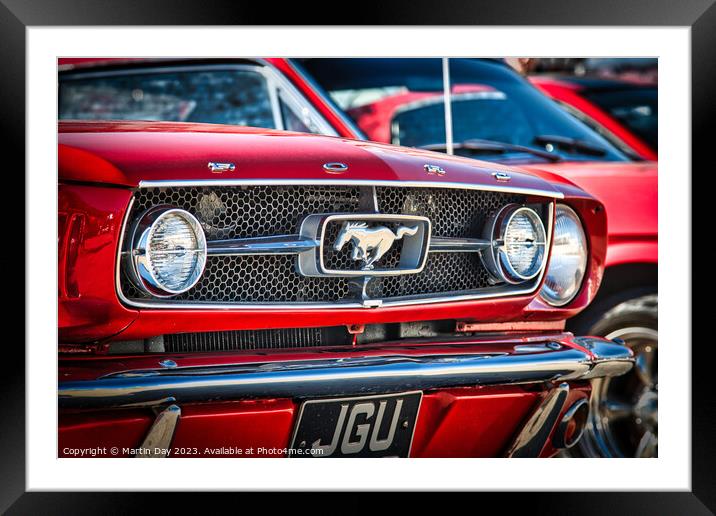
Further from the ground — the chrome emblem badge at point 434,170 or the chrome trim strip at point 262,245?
the chrome emblem badge at point 434,170

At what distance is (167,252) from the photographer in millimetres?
1841

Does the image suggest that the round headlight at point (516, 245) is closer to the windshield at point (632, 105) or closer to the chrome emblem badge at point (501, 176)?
the chrome emblem badge at point (501, 176)

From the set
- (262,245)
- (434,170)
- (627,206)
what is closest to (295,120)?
(434,170)

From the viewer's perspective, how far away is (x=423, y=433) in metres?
2.21

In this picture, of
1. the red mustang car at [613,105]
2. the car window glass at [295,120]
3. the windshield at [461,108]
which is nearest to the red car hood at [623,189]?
the windshield at [461,108]

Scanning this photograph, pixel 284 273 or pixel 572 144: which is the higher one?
pixel 572 144

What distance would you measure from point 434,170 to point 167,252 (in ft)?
2.41

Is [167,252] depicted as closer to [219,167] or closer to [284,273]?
[219,167]

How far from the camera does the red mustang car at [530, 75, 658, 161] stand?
448cm

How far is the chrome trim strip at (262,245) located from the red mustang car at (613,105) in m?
2.69

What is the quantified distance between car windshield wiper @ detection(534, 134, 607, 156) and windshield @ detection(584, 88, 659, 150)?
33.7 inches

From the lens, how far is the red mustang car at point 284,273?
5.99ft

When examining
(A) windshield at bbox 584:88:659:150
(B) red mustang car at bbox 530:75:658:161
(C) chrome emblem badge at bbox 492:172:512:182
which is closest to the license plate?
(C) chrome emblem badge at bbox 492:172:512:182
